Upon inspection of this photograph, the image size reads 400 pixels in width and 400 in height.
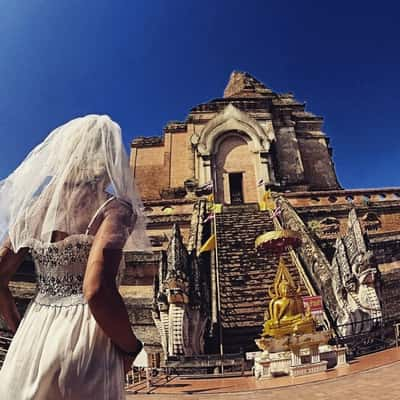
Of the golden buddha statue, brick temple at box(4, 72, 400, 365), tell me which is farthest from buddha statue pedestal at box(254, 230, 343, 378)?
brick temple at box(4, 72, 400, 365)

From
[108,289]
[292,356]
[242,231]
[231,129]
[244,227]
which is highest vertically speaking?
[231,129]

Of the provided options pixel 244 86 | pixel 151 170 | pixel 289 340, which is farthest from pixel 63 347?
pixel 244 86

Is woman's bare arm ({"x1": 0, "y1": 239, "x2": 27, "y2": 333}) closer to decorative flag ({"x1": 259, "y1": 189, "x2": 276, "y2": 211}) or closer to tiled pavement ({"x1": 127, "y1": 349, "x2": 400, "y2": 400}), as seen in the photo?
tiled pavement ({"x1": 127, "y1": 349, "x2": 400, "y2": 400})

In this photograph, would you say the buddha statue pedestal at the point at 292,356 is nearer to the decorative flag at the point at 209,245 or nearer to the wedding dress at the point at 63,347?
the decorative flag at the point at 209,245

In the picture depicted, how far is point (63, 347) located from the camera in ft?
5.97

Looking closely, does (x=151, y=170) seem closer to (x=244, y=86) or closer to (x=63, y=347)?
(x=244, y=86)

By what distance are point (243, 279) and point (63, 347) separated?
10.5m

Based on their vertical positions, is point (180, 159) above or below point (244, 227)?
above

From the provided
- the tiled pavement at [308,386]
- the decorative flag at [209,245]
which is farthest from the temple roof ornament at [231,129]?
the tiled pavement at [308,386]

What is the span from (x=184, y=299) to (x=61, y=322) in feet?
25.3

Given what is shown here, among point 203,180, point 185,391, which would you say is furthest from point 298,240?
point 203,180

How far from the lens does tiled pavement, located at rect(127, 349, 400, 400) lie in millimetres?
5449

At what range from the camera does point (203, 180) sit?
2170cm

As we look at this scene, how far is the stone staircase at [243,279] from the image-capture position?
395 inches
